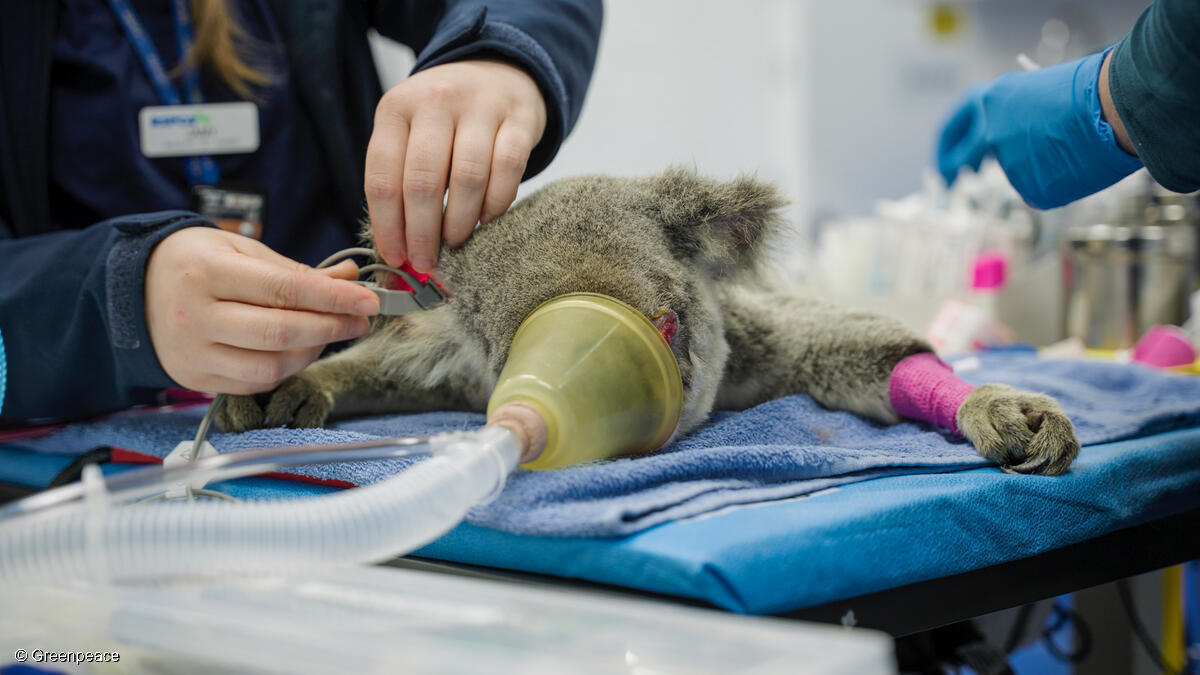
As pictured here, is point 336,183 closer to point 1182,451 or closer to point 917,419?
point 917,419

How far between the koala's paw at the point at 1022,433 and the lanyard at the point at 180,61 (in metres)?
1.16

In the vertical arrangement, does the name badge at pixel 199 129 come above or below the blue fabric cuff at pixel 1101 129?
below

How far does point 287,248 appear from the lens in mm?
1357

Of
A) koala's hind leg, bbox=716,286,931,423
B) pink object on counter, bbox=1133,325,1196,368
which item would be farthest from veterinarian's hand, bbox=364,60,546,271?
pink object on counter, bbox=1133,325,1196,368

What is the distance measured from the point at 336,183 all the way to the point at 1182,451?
1.27 m

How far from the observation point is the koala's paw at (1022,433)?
31.5 inches

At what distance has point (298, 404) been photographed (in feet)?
3.32

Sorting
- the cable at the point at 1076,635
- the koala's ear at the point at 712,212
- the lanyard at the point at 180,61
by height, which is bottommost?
the cable at the point at 1076,635

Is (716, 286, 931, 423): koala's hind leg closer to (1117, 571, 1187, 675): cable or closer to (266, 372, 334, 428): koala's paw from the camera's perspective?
(266, 372, 334, 428): koala's paw

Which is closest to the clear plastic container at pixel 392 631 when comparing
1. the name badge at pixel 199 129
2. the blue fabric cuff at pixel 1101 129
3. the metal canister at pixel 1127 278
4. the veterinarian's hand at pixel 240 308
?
the veterinarian's hand at pixel 240 308

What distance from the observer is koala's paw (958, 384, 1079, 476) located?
80 centimetres

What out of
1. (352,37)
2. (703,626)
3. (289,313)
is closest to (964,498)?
(703,626)

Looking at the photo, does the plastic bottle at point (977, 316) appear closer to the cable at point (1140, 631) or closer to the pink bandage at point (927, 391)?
the cable at point (1140, 631)

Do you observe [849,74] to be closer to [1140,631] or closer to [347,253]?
[1140,631]
